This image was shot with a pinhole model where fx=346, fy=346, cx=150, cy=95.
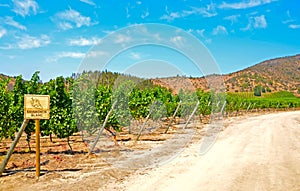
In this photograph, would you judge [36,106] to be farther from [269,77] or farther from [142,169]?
[269,77]

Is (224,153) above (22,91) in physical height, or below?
below

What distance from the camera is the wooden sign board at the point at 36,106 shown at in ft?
29.2

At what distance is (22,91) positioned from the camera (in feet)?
47.6

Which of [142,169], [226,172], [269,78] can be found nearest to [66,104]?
[142,169]

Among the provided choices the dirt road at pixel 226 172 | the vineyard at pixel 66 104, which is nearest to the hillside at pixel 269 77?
the vineyard at pixel 66 104

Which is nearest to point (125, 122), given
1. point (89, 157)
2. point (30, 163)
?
point (89, 157)

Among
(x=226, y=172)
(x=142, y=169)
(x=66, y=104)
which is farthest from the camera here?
(x=66, y=104)

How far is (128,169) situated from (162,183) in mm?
2092

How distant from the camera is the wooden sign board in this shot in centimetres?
891

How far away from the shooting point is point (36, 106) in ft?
29.7

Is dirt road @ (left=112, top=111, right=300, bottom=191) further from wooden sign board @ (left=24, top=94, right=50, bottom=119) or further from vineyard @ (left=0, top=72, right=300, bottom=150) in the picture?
vineyard @ (left=0, top=72, right=300, bottom=150)

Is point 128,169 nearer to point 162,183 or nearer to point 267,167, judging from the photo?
point 162,183

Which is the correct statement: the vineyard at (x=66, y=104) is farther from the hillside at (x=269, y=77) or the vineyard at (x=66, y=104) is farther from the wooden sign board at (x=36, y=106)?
the hillside at (x=269, y=77)

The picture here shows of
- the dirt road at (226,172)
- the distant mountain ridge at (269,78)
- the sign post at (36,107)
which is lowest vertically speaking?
the dirt road at (226,172)
